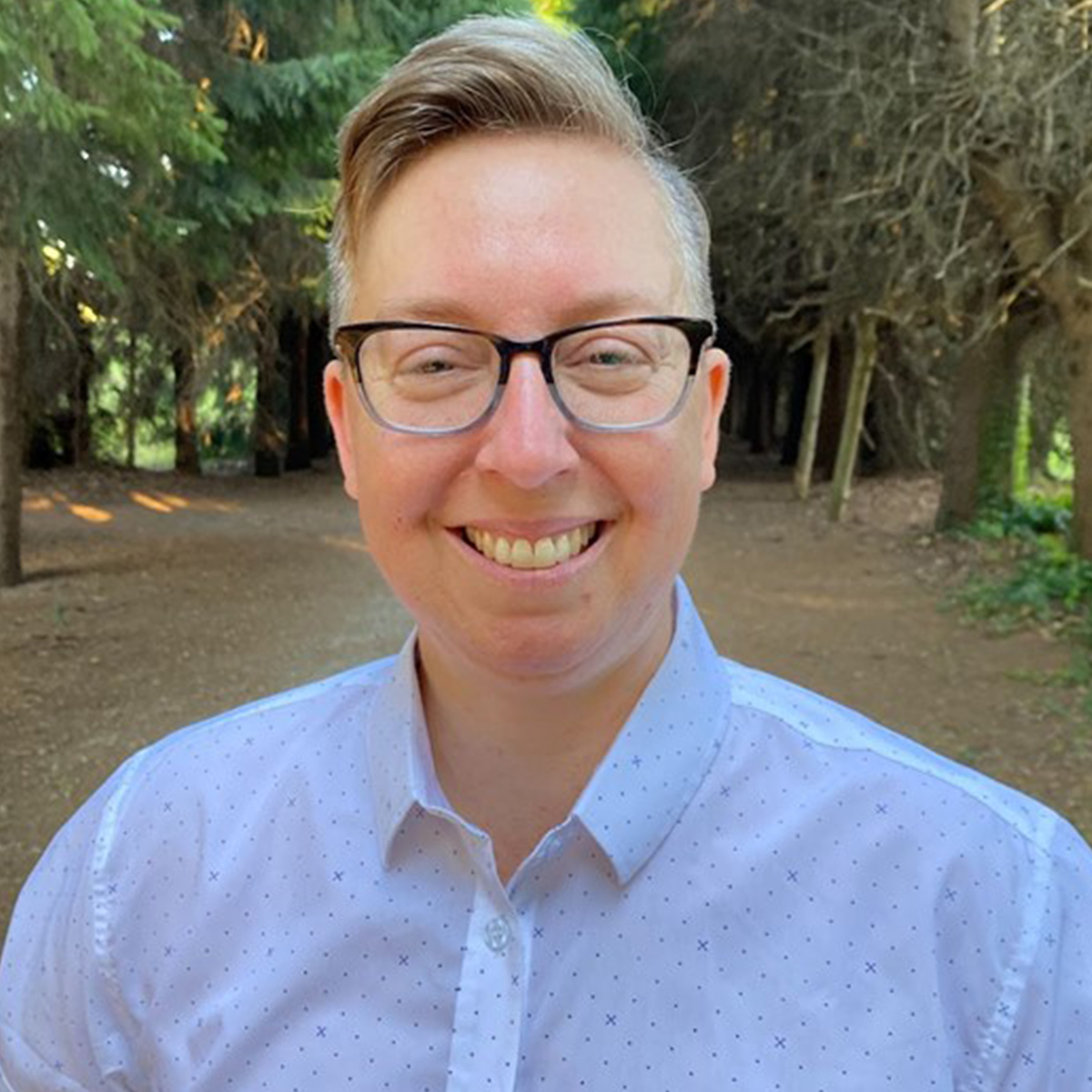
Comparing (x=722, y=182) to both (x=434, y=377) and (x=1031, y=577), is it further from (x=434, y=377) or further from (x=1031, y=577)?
(x=434, y=377)

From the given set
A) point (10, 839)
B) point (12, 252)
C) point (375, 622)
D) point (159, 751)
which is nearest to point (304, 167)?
point (12, 252)

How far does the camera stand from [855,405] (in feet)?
50.1

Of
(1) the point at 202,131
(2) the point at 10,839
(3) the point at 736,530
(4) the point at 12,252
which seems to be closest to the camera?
(2) the point at 10,839

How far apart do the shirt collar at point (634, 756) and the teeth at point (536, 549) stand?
8.8 inches

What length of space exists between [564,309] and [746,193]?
15184 millimetres

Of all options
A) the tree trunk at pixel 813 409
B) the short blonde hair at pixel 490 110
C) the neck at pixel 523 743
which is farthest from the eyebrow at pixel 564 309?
the tree trunk at pixel 813 409

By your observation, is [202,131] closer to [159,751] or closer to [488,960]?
[159,751]

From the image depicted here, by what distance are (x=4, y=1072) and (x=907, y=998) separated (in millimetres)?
1034

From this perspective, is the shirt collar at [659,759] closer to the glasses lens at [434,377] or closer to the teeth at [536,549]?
the teeth at [536,549]

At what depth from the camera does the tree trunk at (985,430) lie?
14.0 m

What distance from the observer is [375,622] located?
948cm

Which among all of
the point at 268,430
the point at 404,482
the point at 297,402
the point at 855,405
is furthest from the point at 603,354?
the point at 297,402

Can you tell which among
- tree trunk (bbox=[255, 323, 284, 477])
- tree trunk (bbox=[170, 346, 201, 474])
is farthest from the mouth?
tree trunk (bbox=[170, 346, 201, 474])

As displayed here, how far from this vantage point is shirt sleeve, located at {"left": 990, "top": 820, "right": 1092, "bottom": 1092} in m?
1.17
